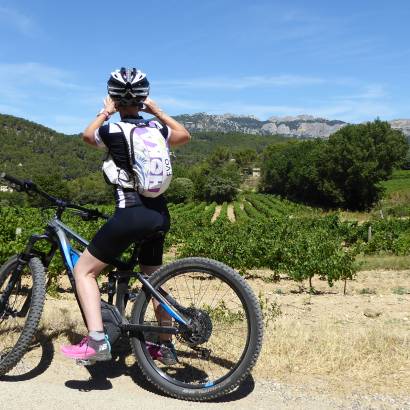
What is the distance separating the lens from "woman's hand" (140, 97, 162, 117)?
126 inches

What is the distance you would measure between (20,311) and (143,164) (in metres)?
1.59

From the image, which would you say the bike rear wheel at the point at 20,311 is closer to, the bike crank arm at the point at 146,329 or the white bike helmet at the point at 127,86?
the bike crank arm at the point at 146,329

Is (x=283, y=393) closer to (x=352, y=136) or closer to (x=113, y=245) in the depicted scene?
(x=113, y=245)

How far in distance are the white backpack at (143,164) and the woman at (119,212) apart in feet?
0.06

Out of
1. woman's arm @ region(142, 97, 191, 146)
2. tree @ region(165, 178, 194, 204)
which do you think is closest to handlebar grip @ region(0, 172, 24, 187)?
woman's arm @ region(142, 97, 191, 146)

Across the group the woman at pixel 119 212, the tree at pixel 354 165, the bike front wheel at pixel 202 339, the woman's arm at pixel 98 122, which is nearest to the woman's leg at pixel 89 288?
the woman at pixel 119 212

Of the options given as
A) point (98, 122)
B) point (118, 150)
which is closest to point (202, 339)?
point (118, 150)

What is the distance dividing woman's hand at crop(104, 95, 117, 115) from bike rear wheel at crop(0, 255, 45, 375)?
1276 millimetres

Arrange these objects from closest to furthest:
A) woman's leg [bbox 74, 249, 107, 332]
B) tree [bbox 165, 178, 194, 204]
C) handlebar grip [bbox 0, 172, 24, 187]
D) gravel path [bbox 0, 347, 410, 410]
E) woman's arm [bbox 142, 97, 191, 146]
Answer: gravel path [bbox 0, 347, 410, 410] → woman's leg [bbox 74, 249, 107, 332] → woman's arm [bbox 142, 97, 191, 146] → handlebar grip [bbox 0, 172, 24, 187] → tree [bbox 165, 178, 194, 204]

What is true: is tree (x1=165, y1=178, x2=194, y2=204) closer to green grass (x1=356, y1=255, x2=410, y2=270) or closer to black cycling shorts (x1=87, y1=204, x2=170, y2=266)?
green grass (x1=356, y1=255, x2=410, y2=270)

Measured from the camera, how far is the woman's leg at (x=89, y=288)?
10.0 feet

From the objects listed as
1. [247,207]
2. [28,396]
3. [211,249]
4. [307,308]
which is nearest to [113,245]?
[28,396]

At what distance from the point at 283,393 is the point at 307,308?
5.95 metres

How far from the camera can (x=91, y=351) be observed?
299cm
